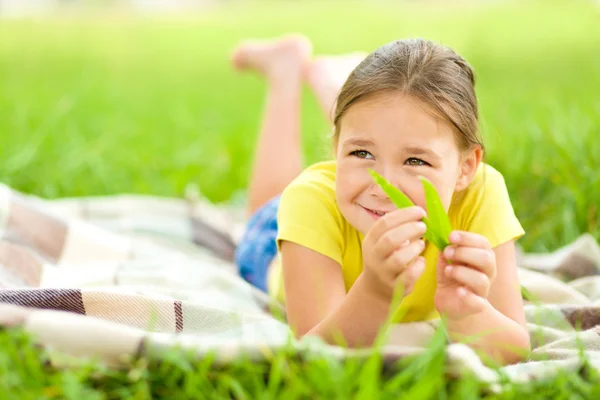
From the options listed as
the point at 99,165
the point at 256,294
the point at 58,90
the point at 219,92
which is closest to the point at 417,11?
the point at 219,92

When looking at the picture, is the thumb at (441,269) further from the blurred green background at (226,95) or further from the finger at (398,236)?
the blurred green background at (226,95)

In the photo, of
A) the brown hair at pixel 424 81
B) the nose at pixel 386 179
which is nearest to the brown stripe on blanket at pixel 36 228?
the brown hair at pixel 424 81

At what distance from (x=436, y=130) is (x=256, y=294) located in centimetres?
89

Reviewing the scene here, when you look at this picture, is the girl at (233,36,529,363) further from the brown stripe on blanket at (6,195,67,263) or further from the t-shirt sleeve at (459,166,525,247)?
the brown stripe on blanket at (6,195,67,263)

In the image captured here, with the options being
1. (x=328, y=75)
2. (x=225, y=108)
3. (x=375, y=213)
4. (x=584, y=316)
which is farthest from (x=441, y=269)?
(x=225, y=108)

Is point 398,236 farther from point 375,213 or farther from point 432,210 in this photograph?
point 375,213

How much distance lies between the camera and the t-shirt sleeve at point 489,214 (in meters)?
1.86

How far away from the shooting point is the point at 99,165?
379 centimetres

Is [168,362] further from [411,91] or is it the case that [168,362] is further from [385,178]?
[411,91]

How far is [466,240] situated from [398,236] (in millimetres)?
158

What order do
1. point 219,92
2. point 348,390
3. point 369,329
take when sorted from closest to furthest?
point 348,390, point 369,329, point 219,92

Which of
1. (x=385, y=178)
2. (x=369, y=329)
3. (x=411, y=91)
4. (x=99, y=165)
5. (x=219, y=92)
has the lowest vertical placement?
(x=219, y=92)

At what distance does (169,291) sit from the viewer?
214 centimetres

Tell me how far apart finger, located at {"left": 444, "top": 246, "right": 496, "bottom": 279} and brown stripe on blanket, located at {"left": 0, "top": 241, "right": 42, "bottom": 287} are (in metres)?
1.19
